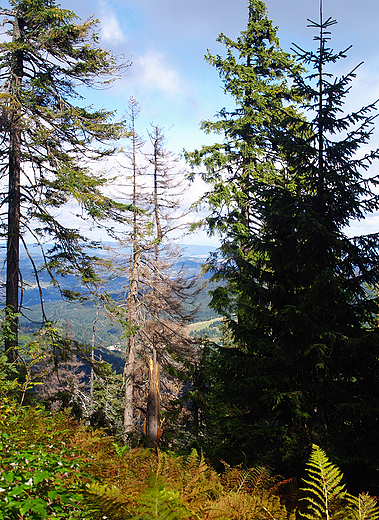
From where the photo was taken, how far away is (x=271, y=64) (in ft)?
39.2

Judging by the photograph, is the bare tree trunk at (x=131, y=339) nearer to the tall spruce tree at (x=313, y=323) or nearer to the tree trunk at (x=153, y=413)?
the tree trunk at (x=153, y=413)

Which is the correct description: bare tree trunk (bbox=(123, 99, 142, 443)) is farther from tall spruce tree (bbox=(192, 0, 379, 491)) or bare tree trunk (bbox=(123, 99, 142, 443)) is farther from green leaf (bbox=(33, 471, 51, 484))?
green leaf (bbox=(33, 471, 51, 484))

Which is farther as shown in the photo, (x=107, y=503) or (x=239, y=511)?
(x=239, y=511)

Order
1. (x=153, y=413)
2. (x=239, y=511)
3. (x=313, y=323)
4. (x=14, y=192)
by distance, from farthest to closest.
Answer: (x=14, y=192)
(x=153, y=413)
(x=313, y=323)
(x=239, y=511)

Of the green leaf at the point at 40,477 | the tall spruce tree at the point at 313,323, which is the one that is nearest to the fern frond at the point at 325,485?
the green leaf at the point at 40,477

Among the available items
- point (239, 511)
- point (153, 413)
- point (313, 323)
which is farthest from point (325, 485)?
point (153, 413)

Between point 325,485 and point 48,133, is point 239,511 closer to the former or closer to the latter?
point 325,485

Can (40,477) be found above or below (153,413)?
above

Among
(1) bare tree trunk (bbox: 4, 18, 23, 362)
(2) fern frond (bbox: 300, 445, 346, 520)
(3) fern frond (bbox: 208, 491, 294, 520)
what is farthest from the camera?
(1) bare tree trunk (bbox: 4, 18, 23, 362)

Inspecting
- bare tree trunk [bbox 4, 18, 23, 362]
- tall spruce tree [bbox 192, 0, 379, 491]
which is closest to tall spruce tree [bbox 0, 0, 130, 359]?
bare tree trunk [bbox 4, 18, 23, 362]

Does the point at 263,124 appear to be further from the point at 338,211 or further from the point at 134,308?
the point at 134,308

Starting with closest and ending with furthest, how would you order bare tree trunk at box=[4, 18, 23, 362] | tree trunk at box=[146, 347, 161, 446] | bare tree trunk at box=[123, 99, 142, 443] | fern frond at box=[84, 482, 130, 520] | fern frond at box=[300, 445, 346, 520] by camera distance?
fern frond at box=[84, 482, 130, 520] < fern frond at box=[300, 445, 346, 520] < tree trunk at box=[146, 347, 161, 446] < bare tree trunk at box=[4, 18, 23, 362] < bare tree trunk at box=[123, 99, 142, 443]

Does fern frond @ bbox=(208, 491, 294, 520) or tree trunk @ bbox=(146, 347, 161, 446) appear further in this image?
tree trunk @ bbox=(146, 347, 161, 446)

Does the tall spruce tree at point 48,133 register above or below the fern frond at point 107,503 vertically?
above
